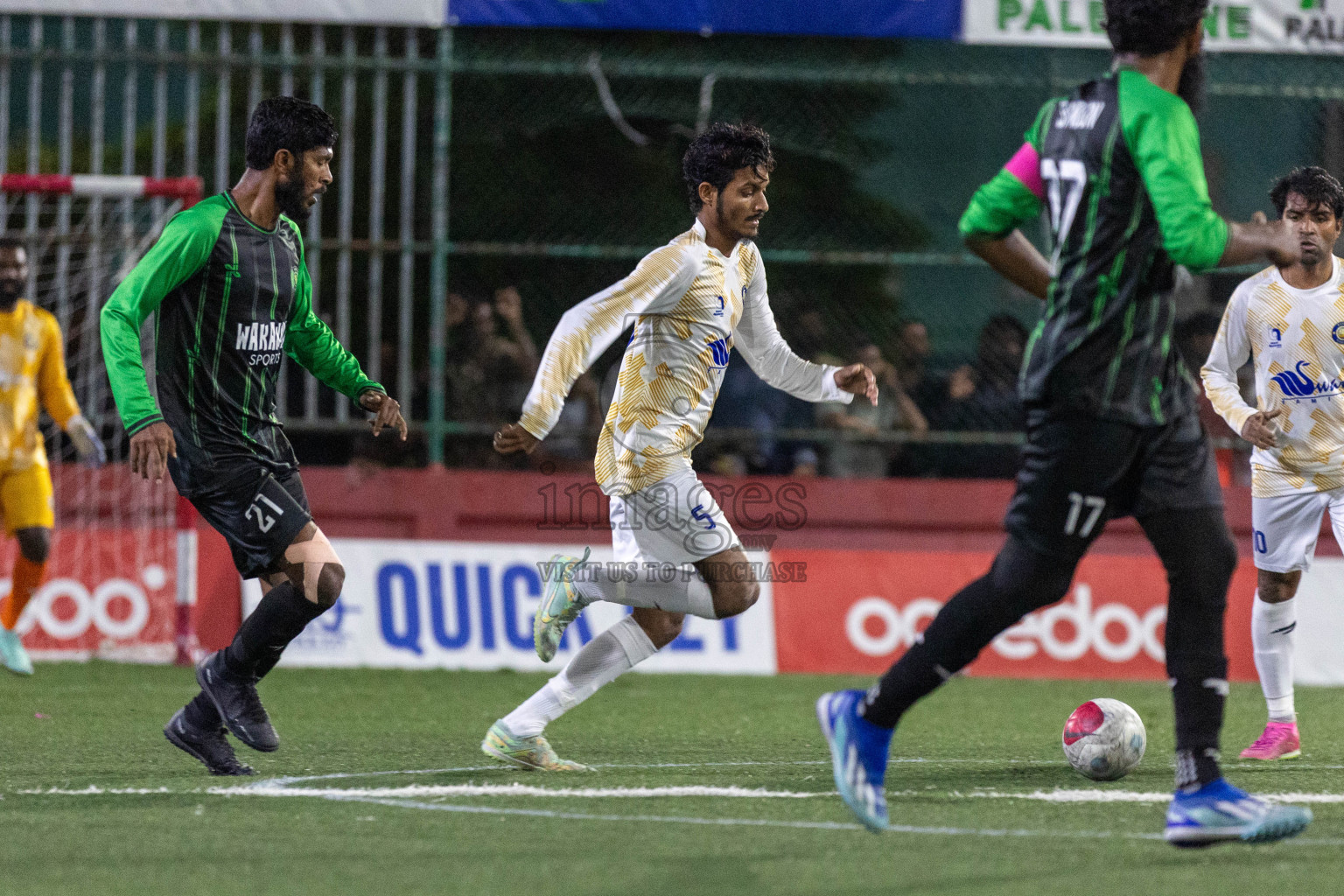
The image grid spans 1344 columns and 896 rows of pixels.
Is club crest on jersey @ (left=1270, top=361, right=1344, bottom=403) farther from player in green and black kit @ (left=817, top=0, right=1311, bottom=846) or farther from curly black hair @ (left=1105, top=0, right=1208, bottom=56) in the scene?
curly black hair @ (left=1105, top=0, right=1208, bottom=56)

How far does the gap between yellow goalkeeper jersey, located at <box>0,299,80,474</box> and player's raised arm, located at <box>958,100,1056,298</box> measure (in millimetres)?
6862

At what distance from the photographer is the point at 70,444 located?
11969 mm

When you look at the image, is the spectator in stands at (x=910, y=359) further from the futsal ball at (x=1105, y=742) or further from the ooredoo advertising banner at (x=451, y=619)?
the futsal ball at (x=1105, y=742)

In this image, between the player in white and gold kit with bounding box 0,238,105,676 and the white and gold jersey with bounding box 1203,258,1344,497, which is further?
the player in white and gold kit with bounding box 0,238,105,676

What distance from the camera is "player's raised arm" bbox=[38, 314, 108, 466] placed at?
9.90 m

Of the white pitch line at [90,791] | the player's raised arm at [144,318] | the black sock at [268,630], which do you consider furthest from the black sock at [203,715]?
the player's raised arm at [144,318]

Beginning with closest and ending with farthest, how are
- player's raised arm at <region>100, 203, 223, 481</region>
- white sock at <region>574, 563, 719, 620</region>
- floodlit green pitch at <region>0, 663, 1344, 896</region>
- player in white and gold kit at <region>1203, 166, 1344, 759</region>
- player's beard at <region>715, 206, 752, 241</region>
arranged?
floodlit green pitch at <region>0, 663, 1344, 896</region> < player's raised arm at <region>100, 203, 223, 481</region> < white sock at <region>574, 563, 719, 620</region> < player's beard at <region>715, 206, 752, 241</region> < player in white and gold kit at <region>1203, 166, 1344, 759</region>

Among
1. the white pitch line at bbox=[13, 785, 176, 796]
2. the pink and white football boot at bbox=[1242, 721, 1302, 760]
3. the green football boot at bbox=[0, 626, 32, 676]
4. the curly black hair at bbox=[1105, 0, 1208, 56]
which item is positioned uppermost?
the curly black hair at bbox=[1105, 0, 1208, 56]

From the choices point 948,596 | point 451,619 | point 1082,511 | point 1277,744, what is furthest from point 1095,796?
point 451,619

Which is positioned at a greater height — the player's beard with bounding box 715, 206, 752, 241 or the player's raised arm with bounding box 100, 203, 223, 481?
the player's beard with bounding box 715, 206, 752, 241

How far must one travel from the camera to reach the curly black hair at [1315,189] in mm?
6754

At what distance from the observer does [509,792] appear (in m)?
5.42

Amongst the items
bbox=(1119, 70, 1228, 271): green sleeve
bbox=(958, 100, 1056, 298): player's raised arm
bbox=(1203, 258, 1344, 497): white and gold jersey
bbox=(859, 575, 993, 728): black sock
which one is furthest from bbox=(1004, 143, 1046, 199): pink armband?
bbox=(1203, 258, 1344, 497): white and gold jersey

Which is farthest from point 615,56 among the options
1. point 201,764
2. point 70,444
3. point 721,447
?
point 201,764
